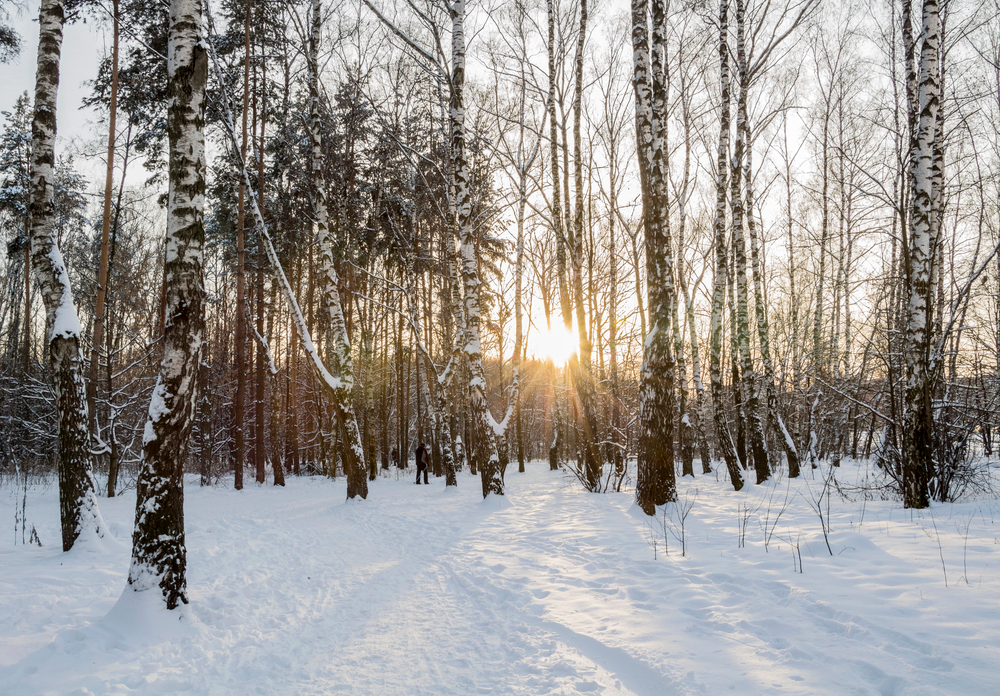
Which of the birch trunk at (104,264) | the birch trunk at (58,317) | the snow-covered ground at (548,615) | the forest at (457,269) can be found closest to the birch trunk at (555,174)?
the forest at (457,269)

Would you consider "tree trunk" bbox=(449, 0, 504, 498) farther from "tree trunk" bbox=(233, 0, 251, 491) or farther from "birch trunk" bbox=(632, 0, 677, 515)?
"tree trunk" bbox=(233, 0, 251, 491)

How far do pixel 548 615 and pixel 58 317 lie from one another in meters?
6.86

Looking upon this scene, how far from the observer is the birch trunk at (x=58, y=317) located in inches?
241

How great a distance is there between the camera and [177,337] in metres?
4.31

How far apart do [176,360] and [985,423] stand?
11250 millimetres

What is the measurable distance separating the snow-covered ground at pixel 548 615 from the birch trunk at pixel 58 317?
0.61 m

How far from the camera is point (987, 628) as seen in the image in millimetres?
3021

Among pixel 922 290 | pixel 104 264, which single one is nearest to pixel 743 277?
pixel 922 290

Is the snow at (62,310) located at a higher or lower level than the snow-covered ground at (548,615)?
higher

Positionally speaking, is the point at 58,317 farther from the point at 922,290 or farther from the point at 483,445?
the point at 922,290

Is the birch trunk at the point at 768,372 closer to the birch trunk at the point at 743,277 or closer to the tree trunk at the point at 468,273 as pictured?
the birch trunk at the point at 743,277

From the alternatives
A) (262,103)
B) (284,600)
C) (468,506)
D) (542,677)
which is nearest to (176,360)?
(284,600)

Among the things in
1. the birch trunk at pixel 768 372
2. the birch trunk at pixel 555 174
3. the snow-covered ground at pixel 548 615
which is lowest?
the snow-covered ground at pixel 548 615

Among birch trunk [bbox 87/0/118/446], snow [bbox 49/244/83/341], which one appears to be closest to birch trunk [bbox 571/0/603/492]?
snow [bbox 49/244/83/341]
